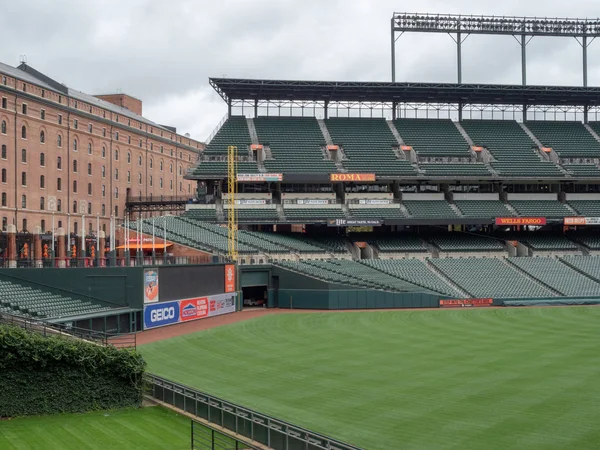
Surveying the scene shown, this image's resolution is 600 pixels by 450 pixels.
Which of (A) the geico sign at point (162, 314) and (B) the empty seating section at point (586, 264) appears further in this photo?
(B) the empty seating section at point (586, 264)

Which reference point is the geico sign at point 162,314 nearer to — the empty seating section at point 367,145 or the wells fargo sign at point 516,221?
the empty seating section at point 367,145

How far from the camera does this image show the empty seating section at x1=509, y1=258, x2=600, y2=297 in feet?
199

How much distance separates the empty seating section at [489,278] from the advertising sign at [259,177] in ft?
56.7

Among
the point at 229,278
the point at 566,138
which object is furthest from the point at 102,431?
the point at 566,138

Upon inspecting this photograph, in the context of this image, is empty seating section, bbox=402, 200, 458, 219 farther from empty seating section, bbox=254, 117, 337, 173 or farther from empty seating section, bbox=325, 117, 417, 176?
empty seating section, bbox=254, 117, 337, 173

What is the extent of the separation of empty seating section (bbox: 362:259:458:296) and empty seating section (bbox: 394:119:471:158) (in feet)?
52.9

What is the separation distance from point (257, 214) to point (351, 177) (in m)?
10.2

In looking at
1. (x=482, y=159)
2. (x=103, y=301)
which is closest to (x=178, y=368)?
(x=103, y=301)

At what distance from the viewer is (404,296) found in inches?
2199

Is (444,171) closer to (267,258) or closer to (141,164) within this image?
(267,258)

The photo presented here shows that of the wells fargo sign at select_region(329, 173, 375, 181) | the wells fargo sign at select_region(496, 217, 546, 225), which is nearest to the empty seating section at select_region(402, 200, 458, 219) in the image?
the wells fargo sign at select_region(496, 217, 546, 225)

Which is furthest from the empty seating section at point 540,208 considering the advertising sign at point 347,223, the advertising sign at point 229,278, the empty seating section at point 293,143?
the advertising sign at point 229,278

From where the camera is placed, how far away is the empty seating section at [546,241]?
72.2 meters

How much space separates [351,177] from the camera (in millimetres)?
70125
